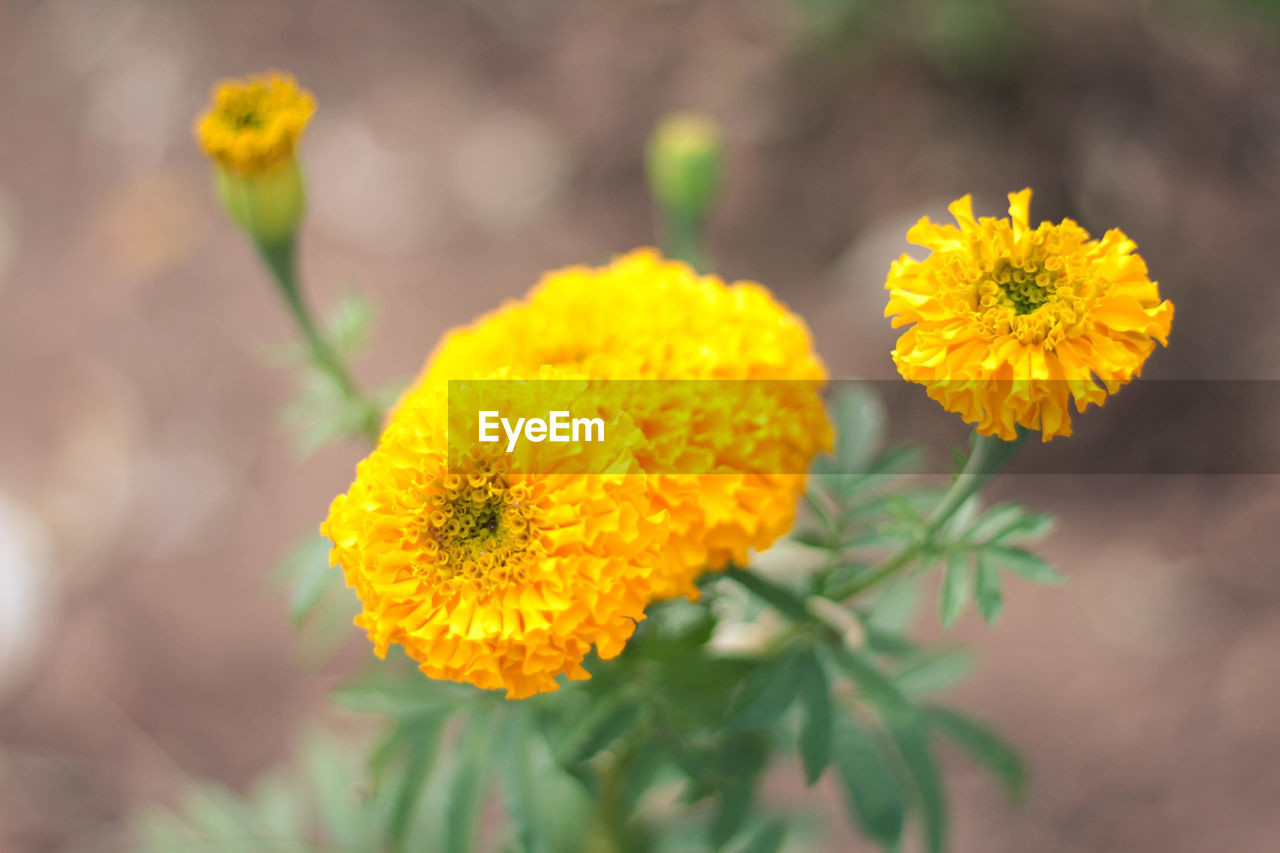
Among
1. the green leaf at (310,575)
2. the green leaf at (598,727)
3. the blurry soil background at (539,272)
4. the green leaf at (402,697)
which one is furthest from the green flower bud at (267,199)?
the blurry soil background at (539,272)

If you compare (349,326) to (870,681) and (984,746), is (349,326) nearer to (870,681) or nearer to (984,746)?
(870,681)

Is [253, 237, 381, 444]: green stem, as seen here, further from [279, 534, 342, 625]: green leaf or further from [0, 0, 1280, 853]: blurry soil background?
[0, 0, 1280, 853]: blurry soil background

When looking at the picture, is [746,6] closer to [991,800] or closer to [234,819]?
[991,800]

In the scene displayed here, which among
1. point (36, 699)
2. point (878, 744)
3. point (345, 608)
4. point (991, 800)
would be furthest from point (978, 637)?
point (36, 699)

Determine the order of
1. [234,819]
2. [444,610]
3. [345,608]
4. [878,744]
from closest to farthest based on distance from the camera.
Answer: [444,610] → [878,744] → [345,608] → [234,819]

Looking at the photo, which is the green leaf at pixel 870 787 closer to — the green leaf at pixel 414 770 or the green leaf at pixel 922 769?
the green leaf at pixel 922 769

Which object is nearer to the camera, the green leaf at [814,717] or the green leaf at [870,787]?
the green leaf at [814,717]

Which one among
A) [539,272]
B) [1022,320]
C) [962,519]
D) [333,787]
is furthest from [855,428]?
[539,272]
